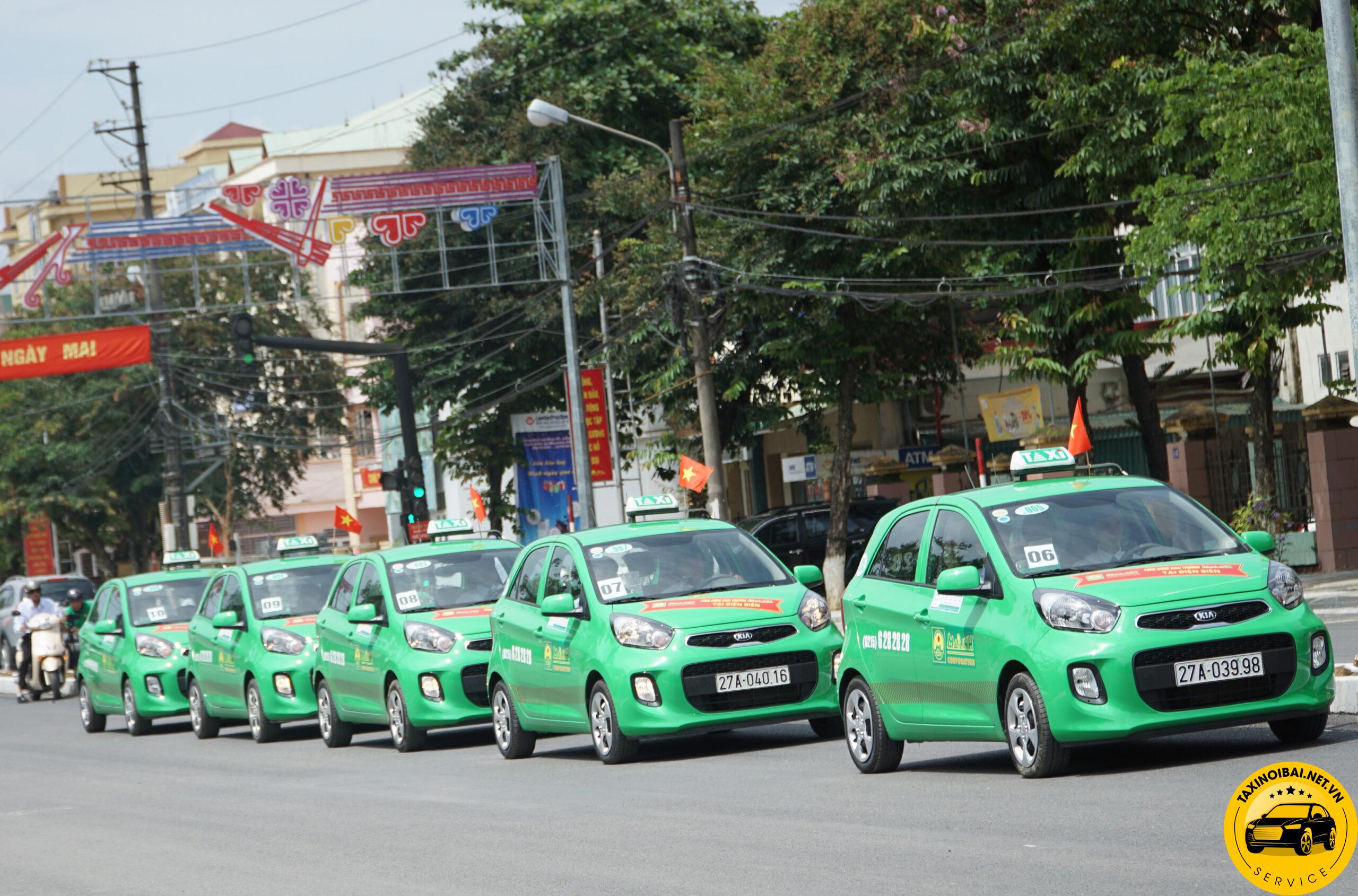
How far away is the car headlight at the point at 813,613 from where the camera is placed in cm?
1334

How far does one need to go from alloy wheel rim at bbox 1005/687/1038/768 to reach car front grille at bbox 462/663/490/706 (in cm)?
691

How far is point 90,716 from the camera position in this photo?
24.0m

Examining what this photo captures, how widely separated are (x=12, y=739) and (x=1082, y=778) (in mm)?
16908

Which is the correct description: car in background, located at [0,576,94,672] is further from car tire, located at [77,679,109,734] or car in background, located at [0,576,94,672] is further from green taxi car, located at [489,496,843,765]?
green taxi car, located at [489,496,843,765]

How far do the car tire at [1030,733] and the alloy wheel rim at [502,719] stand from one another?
5697 mm

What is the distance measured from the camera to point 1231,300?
25.3 m

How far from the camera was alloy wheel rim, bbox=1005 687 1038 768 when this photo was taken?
9.88 meters

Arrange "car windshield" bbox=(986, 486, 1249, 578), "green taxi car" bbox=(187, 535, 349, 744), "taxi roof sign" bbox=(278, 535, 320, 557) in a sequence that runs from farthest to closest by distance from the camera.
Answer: "taxi roof sign" bbox=(278, 535, 320, 557)
"green taxi car" bbox=(187, 535, 349, 744)
"car windshield" bbox=(986, 486, 1249, 578)

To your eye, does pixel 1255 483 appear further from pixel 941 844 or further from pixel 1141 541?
pixel 941 844

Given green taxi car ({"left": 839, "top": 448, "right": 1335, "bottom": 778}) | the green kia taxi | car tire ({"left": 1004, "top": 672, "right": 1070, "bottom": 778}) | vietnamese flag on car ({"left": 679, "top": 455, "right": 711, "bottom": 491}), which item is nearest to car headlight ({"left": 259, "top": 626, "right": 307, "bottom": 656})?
the green kia taxi

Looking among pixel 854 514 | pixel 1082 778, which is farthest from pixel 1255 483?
pixel 1082 778

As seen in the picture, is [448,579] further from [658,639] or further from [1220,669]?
[1220,669]

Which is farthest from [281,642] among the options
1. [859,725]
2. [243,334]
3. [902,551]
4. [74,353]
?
[74,353]

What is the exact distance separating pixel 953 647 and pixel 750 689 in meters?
2.85
